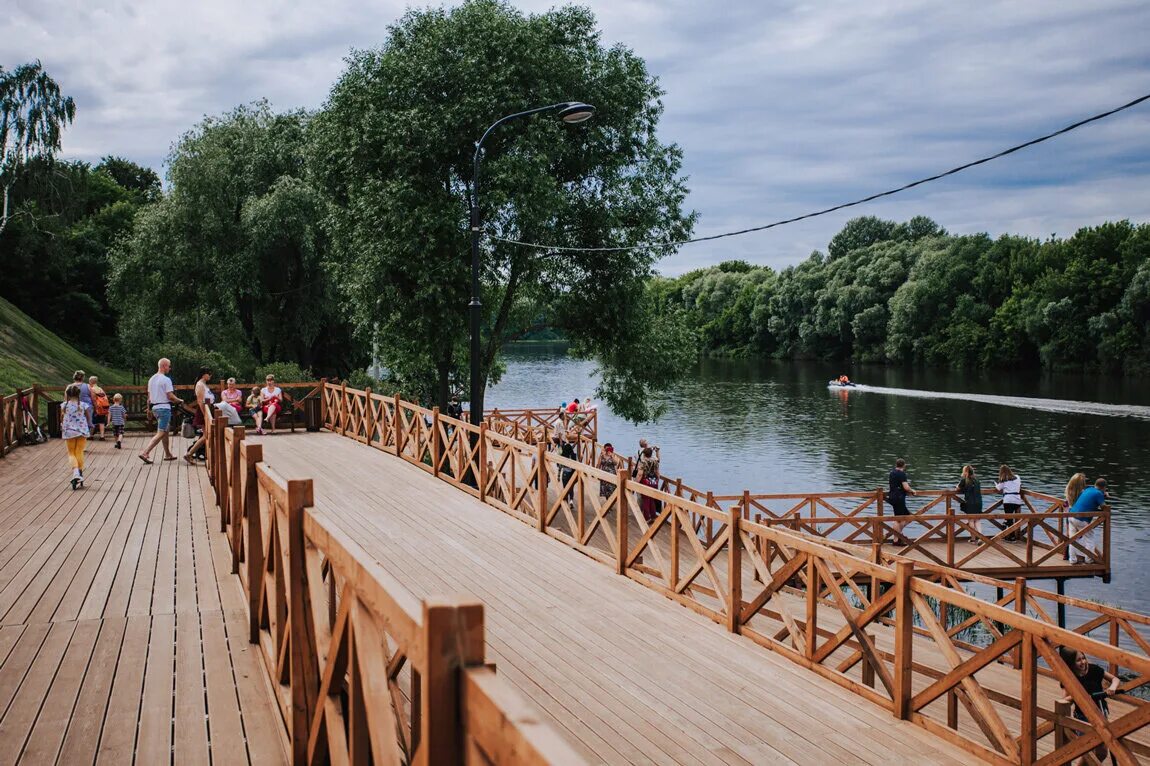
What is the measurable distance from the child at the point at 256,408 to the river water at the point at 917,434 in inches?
351

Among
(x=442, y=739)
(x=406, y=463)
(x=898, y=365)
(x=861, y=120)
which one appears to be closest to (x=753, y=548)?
(x=442, y=739)

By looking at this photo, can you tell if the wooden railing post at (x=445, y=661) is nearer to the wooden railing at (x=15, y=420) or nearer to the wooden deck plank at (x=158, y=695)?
the wooden deck plank at (x=158, y=695)

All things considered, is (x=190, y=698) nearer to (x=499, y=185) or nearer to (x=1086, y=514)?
(x=1086, y=514)

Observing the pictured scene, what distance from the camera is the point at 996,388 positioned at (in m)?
57.6

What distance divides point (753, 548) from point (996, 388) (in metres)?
56.6

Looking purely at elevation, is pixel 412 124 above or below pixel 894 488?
above

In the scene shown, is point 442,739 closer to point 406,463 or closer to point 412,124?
point 406,463

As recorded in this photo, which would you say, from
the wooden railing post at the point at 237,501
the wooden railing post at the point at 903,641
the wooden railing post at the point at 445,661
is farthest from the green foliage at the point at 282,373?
the wooden railing post at the point at 445,661

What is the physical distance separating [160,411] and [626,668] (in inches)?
432

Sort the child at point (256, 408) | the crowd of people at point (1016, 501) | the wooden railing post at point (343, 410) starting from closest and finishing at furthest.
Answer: the crowd of people at point (1016, 501) < the child at point (256, 408) < the wooden railing post at point (343, 410)

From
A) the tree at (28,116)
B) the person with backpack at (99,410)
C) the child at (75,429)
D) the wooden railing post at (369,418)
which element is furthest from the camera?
the tree at (28,116)

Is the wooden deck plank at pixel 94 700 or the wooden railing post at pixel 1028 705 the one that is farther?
the wooden railing post at pixel 1028 705

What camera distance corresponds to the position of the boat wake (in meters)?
44.1

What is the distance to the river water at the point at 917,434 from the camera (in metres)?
30.4
